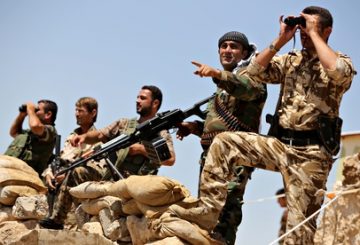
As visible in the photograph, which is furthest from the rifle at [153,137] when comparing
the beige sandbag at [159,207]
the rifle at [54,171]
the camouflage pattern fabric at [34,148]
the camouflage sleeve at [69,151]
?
the camouflage pattern fabric at [34,148]

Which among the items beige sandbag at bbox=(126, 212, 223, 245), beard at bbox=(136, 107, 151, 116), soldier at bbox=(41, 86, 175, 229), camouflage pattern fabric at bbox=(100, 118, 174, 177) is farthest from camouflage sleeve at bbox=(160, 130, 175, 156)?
beige sandbag at bbox=(126, 212, 223, 245)

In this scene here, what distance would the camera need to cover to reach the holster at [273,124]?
20.1 feet

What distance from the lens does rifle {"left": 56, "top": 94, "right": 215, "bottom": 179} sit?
23.3 feet

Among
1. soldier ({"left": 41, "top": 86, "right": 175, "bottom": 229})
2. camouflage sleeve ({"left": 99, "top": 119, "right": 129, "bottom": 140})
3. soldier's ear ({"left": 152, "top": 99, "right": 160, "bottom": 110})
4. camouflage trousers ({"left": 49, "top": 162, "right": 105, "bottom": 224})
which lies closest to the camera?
soldier ({"left": 41, "top": 86, "right": 175, "bottom": 229})

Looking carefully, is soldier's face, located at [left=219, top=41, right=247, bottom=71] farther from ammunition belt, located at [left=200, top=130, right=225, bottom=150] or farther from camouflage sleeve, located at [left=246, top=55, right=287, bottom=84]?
camouflage sleeve, located at [left=246, top=55, right=287, bottom=84]

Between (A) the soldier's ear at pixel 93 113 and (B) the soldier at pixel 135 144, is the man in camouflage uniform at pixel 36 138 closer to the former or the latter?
(A) the soldier's ear at pixel 93 113

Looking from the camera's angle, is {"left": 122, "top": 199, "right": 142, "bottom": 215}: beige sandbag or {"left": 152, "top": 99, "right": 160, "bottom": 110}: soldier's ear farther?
{"left": 152, "top": 99, "right": 160, "bottom": 110}: soldier's ear

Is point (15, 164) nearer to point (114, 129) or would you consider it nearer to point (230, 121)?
point (114, 129)

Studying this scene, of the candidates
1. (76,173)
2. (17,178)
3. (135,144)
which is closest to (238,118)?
(135,144)

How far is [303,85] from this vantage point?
604cm

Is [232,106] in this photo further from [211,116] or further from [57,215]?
[57,215]

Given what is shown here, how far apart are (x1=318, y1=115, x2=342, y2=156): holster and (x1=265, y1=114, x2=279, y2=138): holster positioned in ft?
1.16

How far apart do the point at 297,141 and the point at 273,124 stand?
0.28m

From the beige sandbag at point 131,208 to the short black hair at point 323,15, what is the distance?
2.01 m
